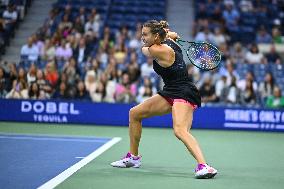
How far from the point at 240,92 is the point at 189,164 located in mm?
6483

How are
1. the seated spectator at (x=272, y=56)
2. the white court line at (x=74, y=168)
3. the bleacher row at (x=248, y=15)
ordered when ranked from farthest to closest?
the bleacher row at (x=248, y=15) < the seated spectator at (x=272, y=56) < the white court line at (x=74, y=168)

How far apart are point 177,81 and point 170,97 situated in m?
0.22

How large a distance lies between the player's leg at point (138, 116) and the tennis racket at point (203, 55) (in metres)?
0.65

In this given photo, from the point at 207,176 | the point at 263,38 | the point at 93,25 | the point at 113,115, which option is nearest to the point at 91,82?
the point at 113,115

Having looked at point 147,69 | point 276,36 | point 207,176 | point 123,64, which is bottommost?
point 207,176

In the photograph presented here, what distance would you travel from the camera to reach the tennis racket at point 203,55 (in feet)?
24.3

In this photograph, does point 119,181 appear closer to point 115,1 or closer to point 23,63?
point 23,63

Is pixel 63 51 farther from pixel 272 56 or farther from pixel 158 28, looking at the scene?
pixel 158 28

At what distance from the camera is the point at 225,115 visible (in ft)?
43.2

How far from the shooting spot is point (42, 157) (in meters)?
8.30

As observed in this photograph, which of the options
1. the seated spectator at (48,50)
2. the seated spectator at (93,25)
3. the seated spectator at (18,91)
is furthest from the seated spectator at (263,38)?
the seated spectator at (18,91)

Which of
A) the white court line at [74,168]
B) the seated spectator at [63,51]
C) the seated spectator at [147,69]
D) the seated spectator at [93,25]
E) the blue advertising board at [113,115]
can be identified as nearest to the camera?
the white court line at [74,168]

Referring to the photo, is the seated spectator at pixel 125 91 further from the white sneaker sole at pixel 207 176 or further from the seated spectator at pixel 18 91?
the white sneaker sole at pixel 207 176

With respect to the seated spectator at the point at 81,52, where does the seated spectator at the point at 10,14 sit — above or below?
above
